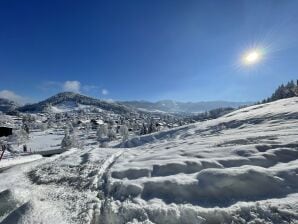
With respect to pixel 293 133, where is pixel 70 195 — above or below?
below

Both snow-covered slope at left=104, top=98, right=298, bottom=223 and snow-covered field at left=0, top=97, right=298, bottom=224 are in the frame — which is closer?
snow-covered slope at left=104, top=98, right=298, bottom=223

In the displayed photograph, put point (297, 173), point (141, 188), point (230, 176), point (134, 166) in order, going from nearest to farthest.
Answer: point (297, 173) → point (230, 176) → point (141, 188) → point (134, 166)

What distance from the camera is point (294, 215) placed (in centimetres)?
696

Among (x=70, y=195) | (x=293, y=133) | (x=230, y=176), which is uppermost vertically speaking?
(x=293, y=133)

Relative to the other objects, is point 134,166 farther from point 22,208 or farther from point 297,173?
point 297,173

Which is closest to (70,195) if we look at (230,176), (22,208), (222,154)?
(22,208)

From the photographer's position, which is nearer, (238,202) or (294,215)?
(294,215)

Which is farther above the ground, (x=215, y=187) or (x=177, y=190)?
(x=215, y=187)

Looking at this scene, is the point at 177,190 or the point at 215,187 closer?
the point at 215,187

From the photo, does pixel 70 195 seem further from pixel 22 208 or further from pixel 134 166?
pixel 134 166

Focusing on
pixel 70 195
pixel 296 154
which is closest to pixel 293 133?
pixel 296 154

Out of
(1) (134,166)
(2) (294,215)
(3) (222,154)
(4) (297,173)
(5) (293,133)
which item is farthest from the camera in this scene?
(5) (293,133)

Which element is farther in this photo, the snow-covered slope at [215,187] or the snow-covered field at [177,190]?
the snow-covered field at [177,190]

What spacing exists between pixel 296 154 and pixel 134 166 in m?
7.96
